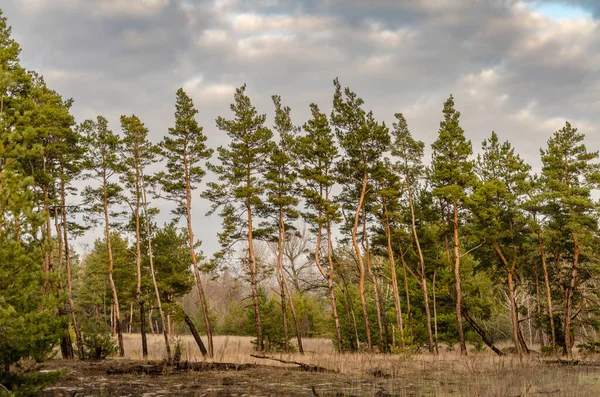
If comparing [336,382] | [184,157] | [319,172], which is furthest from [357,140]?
[336,382]

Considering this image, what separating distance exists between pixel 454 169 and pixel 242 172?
1279cm

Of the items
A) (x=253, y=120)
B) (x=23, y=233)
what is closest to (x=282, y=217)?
(x=253, y=120)

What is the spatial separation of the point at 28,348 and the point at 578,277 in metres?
30.7

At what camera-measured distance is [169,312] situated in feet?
107

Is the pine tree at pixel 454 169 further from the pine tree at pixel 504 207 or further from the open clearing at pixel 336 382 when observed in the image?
the open clearing at pixel 336 382

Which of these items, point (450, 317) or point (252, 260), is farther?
point (450, 317)

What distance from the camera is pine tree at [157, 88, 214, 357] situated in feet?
91.2

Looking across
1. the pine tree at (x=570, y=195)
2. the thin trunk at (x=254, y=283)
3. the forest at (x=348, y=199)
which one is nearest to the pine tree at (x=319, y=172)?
the forest at (x=348, y=199)

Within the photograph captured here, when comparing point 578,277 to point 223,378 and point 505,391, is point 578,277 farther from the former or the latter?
point 223,378

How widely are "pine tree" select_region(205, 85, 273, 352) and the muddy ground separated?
36.2ft

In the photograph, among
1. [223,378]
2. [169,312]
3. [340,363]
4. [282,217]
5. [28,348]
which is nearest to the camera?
[28,348]

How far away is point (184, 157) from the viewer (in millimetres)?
28172

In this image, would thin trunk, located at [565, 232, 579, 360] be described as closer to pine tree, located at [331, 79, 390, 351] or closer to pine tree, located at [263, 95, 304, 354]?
pine tree, located at [331, 79, 390, 351]

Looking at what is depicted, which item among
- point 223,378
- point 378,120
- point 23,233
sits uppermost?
point 378,120
